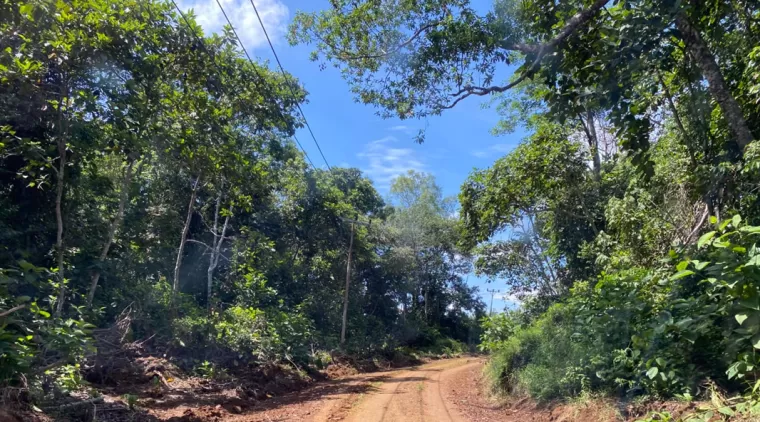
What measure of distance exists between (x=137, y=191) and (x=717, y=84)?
11562 millimetres

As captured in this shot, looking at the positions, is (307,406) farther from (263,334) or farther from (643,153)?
(643,153)

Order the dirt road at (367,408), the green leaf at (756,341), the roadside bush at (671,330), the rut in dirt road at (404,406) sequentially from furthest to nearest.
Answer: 1. the rut in dirt road at (404,406)
2. the dirt road at (367,408)
3. the roadside bush at (671,330)
4. the green leaf at (756,341)

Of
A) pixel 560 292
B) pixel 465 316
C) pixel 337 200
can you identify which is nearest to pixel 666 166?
pixel 560 292

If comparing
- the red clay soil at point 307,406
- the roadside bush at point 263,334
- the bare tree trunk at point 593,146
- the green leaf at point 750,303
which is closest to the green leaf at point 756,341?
the green leaf at point 750,303

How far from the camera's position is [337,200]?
2922 centimetres

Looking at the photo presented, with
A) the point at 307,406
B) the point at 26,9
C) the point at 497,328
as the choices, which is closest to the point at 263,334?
the point at 307,406

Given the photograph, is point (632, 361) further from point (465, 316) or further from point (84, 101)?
point (465, 316)

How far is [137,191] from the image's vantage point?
11570 mm

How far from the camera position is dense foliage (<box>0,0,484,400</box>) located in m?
7.68

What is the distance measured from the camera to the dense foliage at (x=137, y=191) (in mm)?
7676

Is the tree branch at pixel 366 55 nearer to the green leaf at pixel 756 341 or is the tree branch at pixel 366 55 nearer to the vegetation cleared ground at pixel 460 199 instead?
the vegetation cleared ground at pixel 460 199

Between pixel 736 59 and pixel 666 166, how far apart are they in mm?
2500

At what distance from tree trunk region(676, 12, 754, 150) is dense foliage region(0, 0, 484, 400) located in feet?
26.6

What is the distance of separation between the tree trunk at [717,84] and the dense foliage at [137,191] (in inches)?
320
